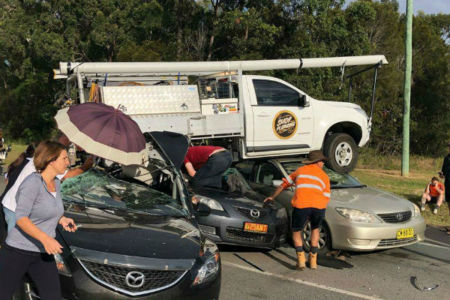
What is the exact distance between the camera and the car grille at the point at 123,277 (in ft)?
10.5

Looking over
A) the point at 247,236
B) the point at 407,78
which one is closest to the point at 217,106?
the point at 247,236

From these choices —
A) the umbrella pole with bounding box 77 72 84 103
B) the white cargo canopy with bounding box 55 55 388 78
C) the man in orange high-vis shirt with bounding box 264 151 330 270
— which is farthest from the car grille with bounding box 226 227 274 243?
the umbrella pole with bounding box 77 72 84 103

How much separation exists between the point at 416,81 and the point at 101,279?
29.9 metres

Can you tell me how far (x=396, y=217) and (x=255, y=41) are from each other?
663 inches

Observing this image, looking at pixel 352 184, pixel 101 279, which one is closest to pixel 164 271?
pixel 101 279

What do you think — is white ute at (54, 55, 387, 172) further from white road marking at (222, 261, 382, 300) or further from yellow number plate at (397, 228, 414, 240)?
yellow number plate at (397, 228, 414, 240)

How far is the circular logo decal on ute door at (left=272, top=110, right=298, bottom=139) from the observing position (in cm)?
887

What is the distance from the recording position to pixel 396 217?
6535 millimetres

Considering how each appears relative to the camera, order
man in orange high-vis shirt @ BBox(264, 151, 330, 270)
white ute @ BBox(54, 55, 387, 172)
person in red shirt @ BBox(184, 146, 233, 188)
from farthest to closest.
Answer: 1. white ute @ BBox(54, 55, 387, 172)
2. person in red shirt @ BBox(184, 146, 233, 188)
3. man in orange high-vis shirt @ BBox(264, 151, 330, 270)

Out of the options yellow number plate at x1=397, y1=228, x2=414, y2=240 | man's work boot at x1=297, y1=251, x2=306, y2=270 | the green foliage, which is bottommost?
man's work boot at x1=297, y1=251, x2=306, y2=270

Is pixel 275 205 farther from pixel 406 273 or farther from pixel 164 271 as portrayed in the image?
pixel 164 271

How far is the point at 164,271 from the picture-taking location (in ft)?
11.1

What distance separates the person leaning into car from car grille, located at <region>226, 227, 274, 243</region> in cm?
330

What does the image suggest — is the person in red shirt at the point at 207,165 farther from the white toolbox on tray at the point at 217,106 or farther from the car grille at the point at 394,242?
the car grille at the point at 394,242
